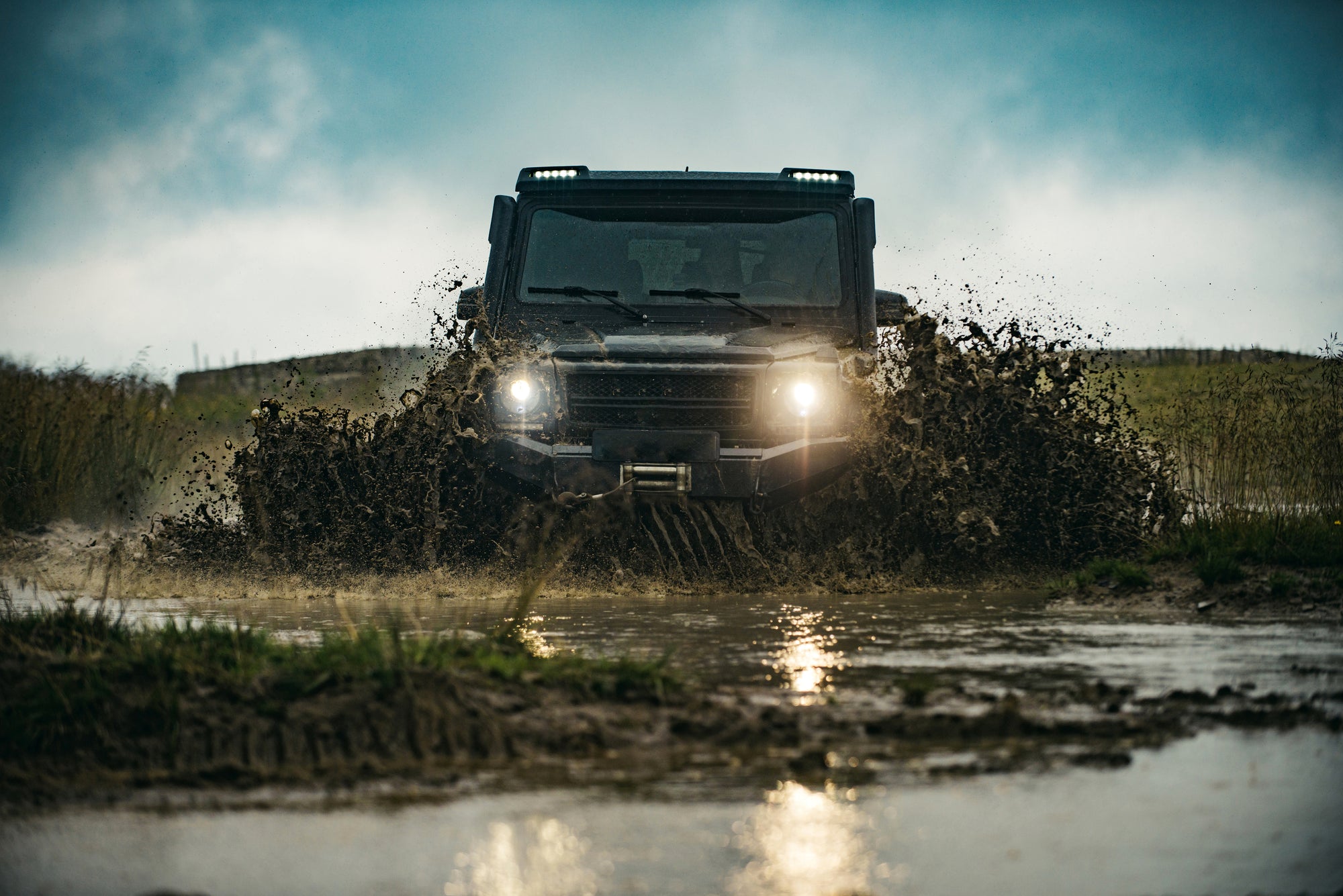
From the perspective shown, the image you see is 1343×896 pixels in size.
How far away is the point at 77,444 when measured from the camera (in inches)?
538

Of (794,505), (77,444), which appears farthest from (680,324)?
(77,444)

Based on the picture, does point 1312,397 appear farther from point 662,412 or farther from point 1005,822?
point 1005,822

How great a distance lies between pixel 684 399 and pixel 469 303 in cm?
198

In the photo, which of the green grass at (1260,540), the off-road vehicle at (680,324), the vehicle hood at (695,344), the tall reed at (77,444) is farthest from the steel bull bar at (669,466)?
→ the tall reed at (77,444)

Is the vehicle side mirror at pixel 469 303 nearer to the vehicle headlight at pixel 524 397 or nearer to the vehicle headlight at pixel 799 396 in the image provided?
the vehicle headlight at pixel 524 397

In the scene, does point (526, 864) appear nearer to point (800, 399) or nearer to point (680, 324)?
point (800, 399)

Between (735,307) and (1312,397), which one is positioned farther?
(1312,397)

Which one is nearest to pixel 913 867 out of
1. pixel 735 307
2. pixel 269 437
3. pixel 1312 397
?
pixel 735 307

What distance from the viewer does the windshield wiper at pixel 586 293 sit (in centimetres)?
956

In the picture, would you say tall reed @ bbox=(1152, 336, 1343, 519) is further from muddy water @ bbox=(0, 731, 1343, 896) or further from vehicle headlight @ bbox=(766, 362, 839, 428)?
muddy water @ bbox=(0, 731, 1343, 896)

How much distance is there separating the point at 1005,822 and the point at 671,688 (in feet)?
5.92

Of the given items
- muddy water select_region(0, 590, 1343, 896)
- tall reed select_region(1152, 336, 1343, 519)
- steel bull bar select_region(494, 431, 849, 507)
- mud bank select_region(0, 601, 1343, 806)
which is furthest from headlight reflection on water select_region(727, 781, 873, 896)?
tall reed select_region(1152, 336, 1343, 519)

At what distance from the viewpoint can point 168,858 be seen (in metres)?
3.29

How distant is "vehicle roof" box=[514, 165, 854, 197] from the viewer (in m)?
9.81
